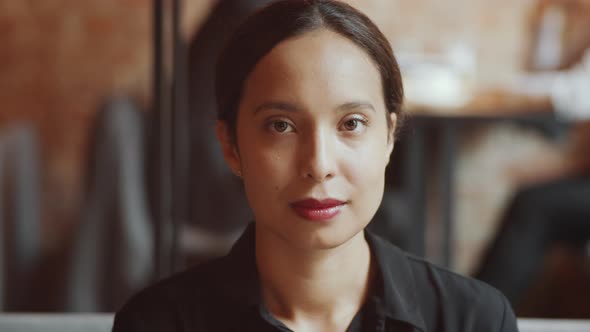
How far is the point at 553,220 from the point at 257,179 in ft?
5.43

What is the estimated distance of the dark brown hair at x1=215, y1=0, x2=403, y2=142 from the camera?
570 millimetres

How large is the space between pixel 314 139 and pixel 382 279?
0.16 m

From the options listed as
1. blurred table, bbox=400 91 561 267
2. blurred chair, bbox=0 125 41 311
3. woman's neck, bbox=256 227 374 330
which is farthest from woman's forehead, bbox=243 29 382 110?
blurred chair, bbox=0 125 41 311

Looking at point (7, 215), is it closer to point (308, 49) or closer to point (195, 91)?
point (195, 91)

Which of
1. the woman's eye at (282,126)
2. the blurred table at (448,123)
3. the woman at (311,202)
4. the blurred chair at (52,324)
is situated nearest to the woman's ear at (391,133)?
the woman at (311,202)

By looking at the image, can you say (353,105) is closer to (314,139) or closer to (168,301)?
(314,139)

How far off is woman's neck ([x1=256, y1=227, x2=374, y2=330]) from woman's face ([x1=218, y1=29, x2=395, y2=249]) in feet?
0.11

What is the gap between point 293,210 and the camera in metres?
0.56

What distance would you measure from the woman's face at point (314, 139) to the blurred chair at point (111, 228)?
1.25m

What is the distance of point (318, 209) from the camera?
1.82 ft

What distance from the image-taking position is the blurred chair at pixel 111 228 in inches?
70.2

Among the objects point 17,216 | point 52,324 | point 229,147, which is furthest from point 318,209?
point 17,216

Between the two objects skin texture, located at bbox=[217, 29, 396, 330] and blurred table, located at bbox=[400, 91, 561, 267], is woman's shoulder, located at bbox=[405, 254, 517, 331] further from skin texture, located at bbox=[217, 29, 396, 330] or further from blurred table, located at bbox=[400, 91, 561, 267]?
blurred table, located at bbox=[400, 91, 561, 267]

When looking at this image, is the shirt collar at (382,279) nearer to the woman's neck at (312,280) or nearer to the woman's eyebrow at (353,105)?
the woman's neck at (312,280)
